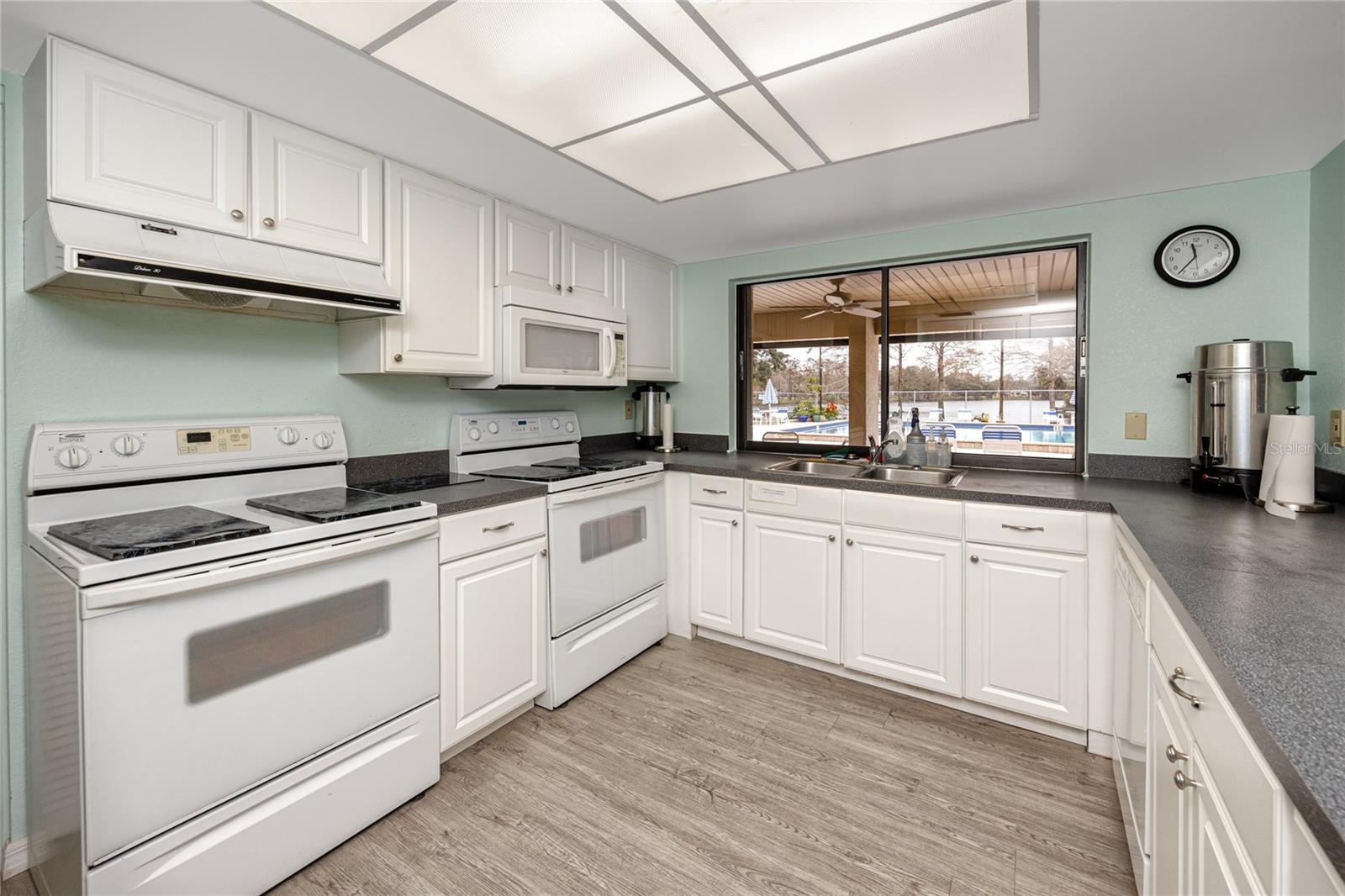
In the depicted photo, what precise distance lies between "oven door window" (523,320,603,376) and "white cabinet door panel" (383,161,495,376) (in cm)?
16

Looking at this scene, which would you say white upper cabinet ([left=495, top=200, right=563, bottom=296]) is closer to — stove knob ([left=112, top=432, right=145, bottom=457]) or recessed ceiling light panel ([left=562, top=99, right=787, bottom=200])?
recessed ceiling light panel ([left=562, top=99, right=787, bottom=200])

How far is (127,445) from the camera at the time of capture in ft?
5.54

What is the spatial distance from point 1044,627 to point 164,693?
2.65 meters

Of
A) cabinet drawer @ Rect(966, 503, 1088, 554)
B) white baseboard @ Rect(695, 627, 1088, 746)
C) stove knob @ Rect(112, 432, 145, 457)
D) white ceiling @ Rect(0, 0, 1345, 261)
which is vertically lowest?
white baseboard @ Rect(695, 627, 1088, 746)

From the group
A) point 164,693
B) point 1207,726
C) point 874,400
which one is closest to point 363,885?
point 164,693

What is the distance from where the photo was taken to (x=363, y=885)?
5.12 ft

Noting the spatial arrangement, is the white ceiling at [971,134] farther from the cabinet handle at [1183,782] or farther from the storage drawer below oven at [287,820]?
the storage drawer below oven at [287,820]

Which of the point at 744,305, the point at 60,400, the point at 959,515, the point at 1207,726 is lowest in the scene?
A: the point at 1207,726

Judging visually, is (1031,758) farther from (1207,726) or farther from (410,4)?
(410,4)

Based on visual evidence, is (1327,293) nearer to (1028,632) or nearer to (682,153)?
(1028,632)

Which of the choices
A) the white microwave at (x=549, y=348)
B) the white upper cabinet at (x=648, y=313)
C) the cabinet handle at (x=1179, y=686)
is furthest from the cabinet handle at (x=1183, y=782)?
the white upper cabinet at (x=648, y=313)

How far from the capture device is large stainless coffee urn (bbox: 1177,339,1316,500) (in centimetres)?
200

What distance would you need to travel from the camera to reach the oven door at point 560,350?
253 cm

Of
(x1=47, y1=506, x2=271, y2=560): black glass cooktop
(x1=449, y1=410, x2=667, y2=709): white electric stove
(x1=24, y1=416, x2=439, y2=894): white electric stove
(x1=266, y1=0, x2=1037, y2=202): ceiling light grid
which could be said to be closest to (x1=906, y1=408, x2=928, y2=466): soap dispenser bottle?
(x1=449, y1=410, x2=667, y2=709): white electric stove
